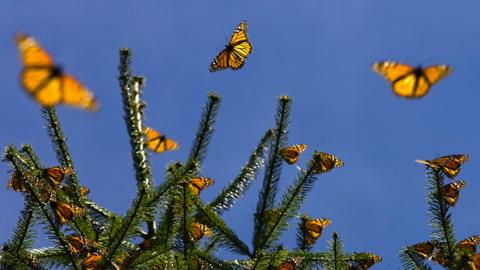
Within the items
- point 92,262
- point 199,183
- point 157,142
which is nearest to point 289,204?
point 199,183

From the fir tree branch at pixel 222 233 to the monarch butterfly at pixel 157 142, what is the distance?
1.39 m

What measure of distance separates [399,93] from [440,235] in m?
1.10

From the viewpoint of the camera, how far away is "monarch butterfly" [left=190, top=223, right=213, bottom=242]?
15.0 feet

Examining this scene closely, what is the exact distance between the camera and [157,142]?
6055 mm

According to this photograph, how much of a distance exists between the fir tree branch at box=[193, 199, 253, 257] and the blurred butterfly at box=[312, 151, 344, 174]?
A: 0.79 m

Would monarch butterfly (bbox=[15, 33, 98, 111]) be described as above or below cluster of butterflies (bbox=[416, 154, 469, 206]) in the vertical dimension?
below

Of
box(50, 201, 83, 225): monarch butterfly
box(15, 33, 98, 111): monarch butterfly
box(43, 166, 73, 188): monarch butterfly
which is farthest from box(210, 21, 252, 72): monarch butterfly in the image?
box(15, 33, 98, 111): monarch butterfly

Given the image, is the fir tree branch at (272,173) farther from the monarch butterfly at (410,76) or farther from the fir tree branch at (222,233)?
the monarch butterfly at (410,76)

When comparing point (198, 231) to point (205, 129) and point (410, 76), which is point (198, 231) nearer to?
point (205, 129)

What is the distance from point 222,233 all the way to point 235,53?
3.46m

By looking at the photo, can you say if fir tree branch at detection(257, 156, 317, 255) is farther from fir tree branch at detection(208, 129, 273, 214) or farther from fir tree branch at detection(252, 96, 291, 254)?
fir tree branch at detection(208, 129, 273, 214)

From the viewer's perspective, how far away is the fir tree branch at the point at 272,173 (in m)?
4.50

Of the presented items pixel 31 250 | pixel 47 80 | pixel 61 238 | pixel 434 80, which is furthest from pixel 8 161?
pixel 434 80

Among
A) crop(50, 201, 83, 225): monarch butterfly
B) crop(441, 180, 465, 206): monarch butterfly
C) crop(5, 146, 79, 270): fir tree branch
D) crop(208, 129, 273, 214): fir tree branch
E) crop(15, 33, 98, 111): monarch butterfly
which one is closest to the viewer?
crop(15, 33, 98, 111): monarch butterfly
